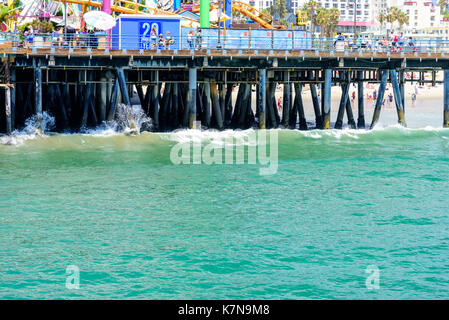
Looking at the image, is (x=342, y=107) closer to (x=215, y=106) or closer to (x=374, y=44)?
(x=374, y=44)

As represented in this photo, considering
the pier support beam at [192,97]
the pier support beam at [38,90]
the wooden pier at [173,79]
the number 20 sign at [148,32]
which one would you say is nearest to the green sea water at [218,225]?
the pier support beam at [38,90]

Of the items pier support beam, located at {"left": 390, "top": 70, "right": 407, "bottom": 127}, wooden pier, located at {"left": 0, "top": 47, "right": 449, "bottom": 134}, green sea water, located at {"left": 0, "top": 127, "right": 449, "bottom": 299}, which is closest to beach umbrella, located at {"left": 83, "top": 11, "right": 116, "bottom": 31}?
wooden pier, located at {"left": 0, "top": 47, "right": 449, "bottom": 134}

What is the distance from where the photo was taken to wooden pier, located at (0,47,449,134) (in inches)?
1598

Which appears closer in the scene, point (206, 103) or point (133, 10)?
point (206, 103)

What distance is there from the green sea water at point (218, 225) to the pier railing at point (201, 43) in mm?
6217

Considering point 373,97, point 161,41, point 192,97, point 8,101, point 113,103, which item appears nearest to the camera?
point 8,101

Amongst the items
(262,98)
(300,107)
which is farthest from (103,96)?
(300,107)

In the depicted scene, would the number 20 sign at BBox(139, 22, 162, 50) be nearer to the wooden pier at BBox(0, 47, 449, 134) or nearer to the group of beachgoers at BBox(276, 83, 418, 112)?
the wooden pier at BBox(0, 47, 449, 134)

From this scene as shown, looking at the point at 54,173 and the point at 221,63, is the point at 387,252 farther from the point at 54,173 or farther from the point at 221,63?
the point at 221,63

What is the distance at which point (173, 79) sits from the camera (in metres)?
47.0

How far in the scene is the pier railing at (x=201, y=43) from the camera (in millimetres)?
40938

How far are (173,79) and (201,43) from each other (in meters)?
4.12

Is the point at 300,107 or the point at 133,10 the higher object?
the point at 133,10

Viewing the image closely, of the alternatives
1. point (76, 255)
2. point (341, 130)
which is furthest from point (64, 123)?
point (76, 255)
